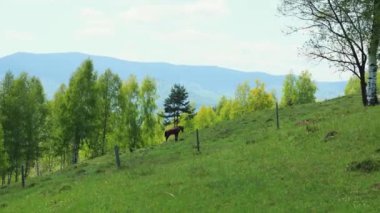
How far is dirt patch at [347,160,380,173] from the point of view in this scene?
21734 mm

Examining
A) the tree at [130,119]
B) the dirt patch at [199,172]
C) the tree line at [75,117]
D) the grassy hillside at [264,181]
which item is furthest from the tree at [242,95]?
the dirt patch at [199,172]

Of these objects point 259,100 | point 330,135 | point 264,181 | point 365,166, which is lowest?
point 264,181

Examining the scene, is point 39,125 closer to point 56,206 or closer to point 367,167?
point 56,206

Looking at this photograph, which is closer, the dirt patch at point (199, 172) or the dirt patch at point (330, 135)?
the dirt patch at point (199, 172)

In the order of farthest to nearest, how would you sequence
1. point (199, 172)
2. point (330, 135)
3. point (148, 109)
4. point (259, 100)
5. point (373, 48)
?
point (259, 100) < point (148, 109) < point (373, 48) < point (330, 135) < point (199, 172)

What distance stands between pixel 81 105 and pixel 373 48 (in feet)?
168

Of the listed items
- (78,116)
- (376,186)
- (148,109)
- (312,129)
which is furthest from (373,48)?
(148,109)

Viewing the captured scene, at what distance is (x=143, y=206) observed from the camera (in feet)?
72.1

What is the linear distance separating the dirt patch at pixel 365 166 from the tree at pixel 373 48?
29.7 feet

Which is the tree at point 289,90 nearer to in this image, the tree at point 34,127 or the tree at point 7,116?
the tree at point 34,127

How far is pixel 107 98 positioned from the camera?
87812mm

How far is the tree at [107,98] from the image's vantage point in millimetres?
86719

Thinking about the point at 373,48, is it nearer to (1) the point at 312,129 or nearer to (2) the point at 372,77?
(2) the point at 372,77

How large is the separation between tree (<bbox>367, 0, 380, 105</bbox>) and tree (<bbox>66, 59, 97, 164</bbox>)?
48646 mm
